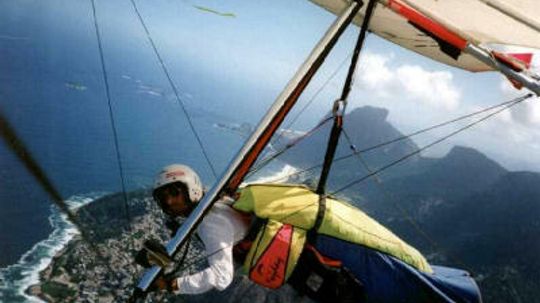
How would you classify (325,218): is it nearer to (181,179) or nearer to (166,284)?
(181,179)

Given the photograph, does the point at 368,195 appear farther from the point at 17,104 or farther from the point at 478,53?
the point at 478,53

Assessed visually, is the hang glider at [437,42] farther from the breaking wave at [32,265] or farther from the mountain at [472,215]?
the breaking wave at [32,265]

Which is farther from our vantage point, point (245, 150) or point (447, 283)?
point (447, 283)

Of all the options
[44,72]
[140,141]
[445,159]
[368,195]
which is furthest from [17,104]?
[445,159]

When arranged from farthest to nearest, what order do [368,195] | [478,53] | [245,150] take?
[368,195] → [478,53] → [245,150]

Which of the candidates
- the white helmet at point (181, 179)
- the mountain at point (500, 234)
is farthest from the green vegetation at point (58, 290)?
the mountain at point (500, 234)

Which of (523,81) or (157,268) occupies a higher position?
(523,81)

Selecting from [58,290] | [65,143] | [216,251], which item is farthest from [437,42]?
[65,143]
